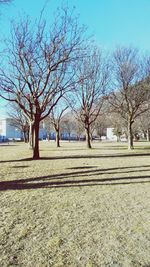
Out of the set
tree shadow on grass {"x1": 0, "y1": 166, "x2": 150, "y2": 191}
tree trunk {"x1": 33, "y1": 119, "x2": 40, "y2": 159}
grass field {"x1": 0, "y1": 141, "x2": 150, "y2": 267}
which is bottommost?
grass field {"x1": 0, "y1": 141, "x2": 150, "y2": 267}

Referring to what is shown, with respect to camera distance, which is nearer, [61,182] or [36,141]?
[61,182]

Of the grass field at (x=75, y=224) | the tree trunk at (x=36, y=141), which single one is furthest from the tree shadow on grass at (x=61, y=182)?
the tree trunk at (x=36, y=141)

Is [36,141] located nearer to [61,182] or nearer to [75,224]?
[61,182]

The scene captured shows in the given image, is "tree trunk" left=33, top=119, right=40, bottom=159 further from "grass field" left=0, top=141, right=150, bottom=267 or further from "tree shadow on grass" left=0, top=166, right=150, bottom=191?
"grass field" left=0, top=141, right=150, bottom=267

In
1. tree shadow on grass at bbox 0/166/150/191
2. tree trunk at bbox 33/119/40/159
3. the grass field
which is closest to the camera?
the grass field

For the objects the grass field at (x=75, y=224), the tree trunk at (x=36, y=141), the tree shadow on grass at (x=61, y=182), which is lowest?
the grass field at (x=75, y=224)

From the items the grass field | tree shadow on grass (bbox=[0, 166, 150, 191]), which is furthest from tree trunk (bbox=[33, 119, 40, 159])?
the grass field

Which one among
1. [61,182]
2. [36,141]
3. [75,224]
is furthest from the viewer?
[36,141]

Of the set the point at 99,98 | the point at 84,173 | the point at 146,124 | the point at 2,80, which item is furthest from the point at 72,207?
the point at 146,124

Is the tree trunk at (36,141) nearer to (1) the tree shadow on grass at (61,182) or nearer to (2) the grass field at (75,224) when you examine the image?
→ (1) the tree shadow on grass at (61,182)

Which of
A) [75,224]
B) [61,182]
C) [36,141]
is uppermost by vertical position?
[36,141]

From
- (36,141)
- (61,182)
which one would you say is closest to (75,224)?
(61,182)

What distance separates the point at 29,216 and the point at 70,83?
16.1 m

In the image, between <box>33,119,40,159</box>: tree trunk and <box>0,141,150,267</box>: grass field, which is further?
<box>33,119,40,159</box>: tree trunk
